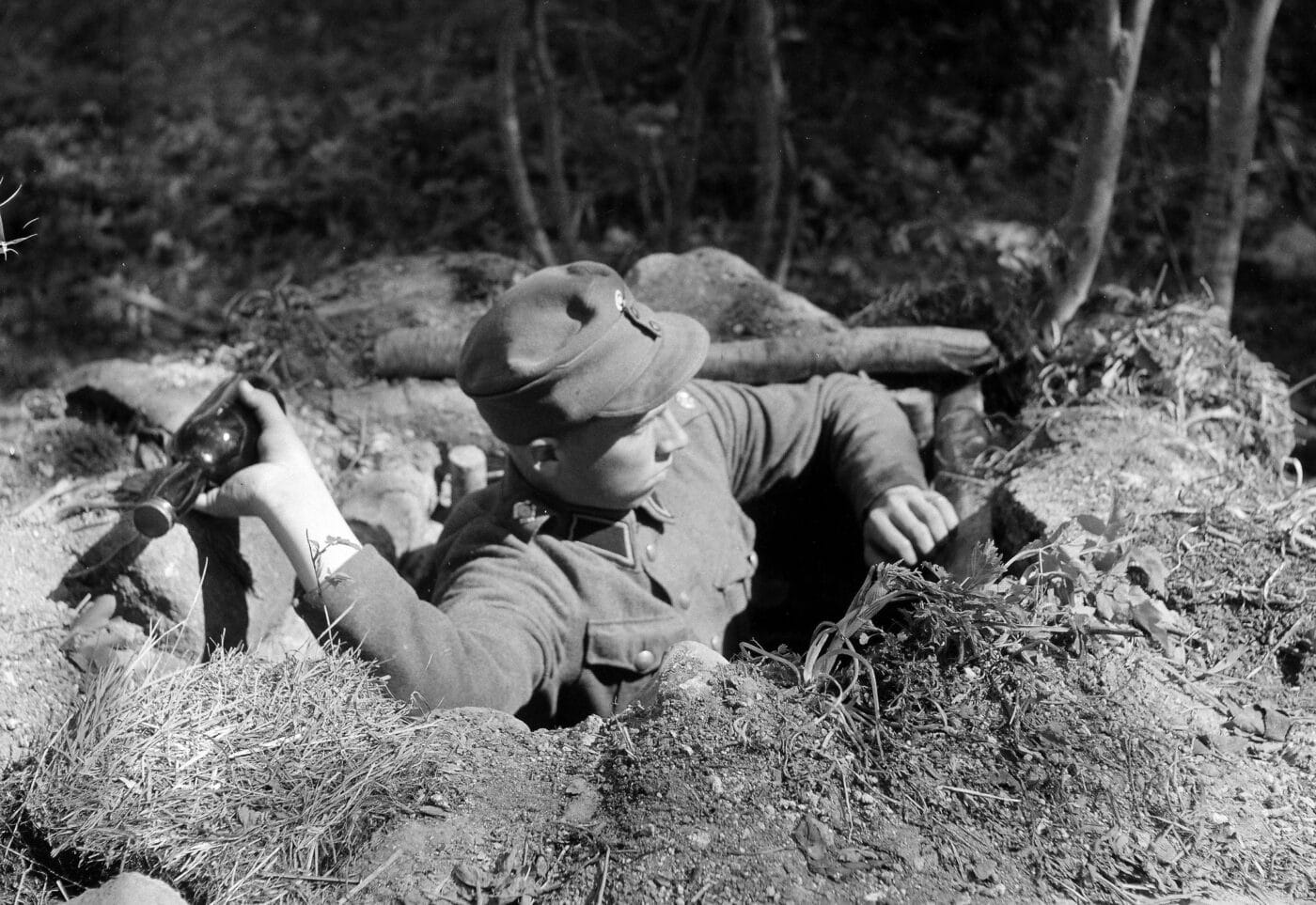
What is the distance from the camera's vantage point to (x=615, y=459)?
2838 millimetres

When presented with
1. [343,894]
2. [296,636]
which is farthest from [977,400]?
[343,894]

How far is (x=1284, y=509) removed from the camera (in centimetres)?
288

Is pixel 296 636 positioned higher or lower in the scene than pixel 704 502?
lower

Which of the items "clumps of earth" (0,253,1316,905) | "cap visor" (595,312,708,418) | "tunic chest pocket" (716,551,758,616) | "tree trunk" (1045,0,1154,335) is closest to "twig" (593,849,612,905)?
"clumps of earth" (0,253,1316,905)

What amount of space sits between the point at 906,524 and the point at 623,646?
72 cm

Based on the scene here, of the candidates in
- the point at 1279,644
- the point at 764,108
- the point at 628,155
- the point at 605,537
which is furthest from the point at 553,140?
the point at 1279,644

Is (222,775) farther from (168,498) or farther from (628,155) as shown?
(628,155)

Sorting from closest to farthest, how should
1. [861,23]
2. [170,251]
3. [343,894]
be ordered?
1. [343,894]
2. [170,251]
3. [861,23]

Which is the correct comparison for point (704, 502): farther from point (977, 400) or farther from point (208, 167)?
point (208, 167)

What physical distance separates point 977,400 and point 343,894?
7.86 feet

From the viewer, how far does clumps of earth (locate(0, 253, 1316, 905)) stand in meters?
Result: 1.99

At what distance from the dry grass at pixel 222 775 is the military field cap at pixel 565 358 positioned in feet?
2.41

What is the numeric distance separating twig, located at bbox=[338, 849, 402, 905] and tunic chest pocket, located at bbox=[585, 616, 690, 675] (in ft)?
3.08

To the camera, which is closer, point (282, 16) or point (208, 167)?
point (208, 167)
